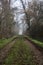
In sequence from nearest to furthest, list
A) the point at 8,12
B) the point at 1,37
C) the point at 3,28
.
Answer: the point at 1,37
the point at 3,28
the point at 8,12

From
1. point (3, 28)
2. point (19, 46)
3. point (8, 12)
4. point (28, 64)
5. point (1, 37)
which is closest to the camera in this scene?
point (28, 64)

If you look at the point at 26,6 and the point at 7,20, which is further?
the point at 7,20

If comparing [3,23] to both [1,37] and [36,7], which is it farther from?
[36,7]

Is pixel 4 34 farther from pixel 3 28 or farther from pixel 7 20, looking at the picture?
pixel 7 20

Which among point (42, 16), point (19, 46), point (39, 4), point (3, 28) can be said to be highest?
point (39, 4)

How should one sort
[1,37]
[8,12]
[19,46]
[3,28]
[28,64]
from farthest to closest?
[8,12], [3,28], [1,37], [19,46], [28,64]

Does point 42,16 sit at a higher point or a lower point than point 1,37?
higher

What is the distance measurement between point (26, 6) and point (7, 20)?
1515mm

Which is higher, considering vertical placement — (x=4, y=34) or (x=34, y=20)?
(x=34, y=20)

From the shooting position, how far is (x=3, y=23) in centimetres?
900

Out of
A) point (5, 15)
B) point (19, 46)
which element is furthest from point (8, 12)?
point (19, 46)

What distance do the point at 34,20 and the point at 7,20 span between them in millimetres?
1875

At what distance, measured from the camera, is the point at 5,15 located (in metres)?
9.45

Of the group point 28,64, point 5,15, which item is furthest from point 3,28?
point 28,64
